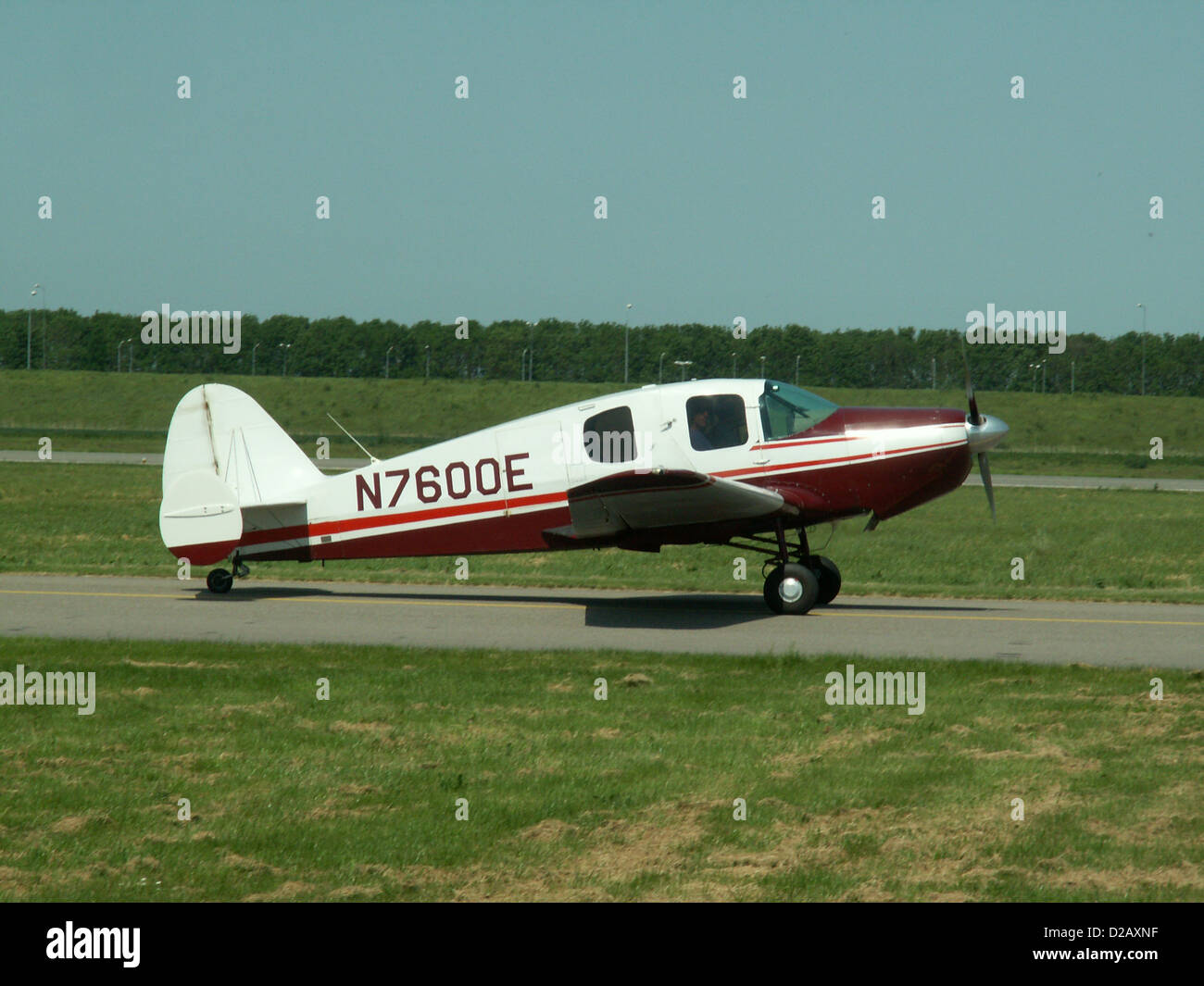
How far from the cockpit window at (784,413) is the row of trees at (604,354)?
199 ft

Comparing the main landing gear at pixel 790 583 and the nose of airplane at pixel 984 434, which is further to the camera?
the main landing gear at pixel 790 583

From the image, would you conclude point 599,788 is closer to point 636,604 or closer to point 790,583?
point 790,583

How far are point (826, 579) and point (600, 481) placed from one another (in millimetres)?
3644

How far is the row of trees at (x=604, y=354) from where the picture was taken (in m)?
81.8

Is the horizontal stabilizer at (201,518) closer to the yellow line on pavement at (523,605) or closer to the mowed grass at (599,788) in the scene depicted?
the yellow line on pavement at (523,605)

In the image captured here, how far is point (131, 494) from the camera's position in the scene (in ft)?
107

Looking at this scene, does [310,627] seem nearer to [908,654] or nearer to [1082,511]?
[908,654]

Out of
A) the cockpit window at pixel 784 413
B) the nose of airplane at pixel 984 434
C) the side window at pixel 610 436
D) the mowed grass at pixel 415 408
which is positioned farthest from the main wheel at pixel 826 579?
the mowed grass at pixel 415 408

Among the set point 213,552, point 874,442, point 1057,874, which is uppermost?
point 874,442

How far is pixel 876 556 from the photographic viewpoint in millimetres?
21812

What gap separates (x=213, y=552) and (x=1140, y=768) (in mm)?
11842

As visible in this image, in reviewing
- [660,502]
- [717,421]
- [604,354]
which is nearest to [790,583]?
[660,502]

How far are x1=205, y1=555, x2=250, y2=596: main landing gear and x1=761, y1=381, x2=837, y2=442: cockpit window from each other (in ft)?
23.4
